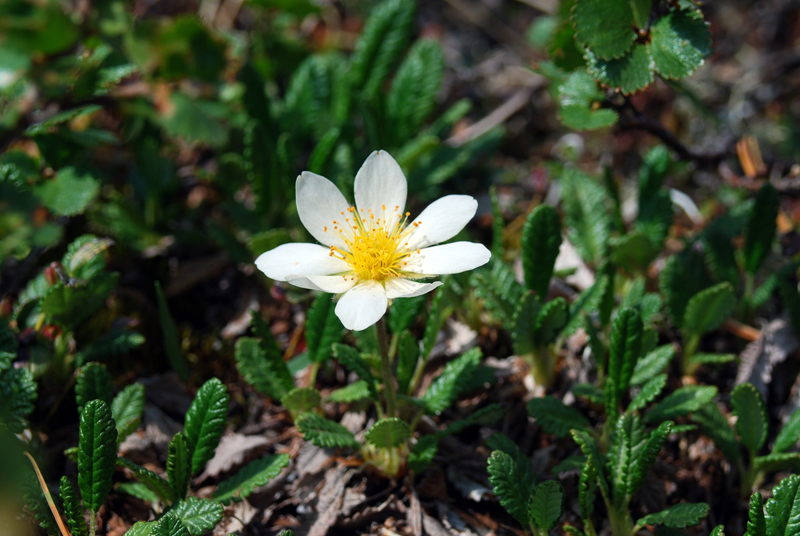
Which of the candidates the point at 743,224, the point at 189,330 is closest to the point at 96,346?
the point at 189,330

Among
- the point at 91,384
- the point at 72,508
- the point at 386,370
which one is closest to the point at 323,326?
the point at 386,370

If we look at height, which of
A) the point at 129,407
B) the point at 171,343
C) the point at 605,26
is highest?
the point at 605,26

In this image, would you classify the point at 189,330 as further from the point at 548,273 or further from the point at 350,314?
the point at 548,273

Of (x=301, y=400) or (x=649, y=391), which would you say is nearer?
(x=649, y=391)

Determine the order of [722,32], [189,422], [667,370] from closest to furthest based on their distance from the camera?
[189,422] → [667,370] → [722,32]

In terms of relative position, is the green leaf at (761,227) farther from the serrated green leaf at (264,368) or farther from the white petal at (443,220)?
the serrated green leaf at (264,368)

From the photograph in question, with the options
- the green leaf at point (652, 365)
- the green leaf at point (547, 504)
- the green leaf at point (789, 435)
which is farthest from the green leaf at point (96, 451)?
the green leaf at point (789, 435)

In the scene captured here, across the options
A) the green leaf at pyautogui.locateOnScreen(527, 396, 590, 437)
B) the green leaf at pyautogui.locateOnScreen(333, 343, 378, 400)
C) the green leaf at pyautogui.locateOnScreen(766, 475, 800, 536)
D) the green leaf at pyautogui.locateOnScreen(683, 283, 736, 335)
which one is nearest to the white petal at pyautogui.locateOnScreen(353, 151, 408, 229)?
the green leaf at pyautogui.locateOnScreen(333, 343, 378, 400)

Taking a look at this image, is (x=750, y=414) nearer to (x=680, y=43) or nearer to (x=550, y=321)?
(x=550, y=321)
